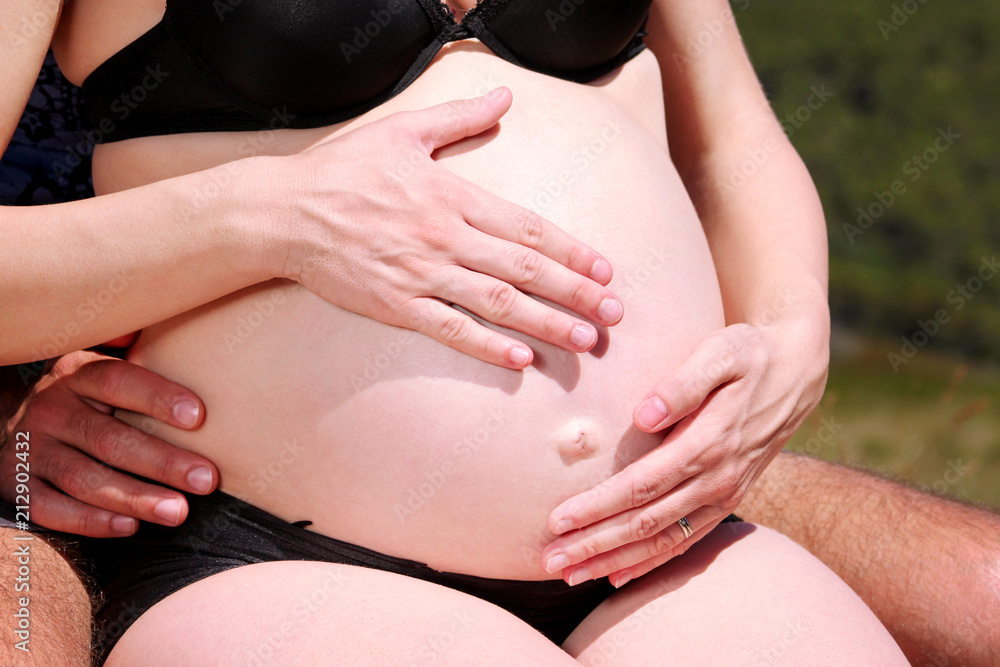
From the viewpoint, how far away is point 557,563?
870mm

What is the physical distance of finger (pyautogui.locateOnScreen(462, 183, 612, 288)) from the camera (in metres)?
0.86

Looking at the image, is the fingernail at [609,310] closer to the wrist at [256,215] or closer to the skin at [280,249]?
the skin at [280,249]

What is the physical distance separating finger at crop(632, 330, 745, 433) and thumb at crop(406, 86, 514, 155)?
1.20ft

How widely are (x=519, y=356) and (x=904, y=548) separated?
82cm

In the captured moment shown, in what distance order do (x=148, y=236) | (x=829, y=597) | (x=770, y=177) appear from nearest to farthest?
(x=148, y=236), (x=829, y=597), (x=770, y=177)

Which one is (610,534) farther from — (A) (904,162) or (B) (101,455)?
(A) (904,162)

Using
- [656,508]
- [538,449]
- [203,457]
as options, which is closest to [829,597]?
[656,508]

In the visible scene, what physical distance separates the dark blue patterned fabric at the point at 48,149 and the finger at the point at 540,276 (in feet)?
2.26

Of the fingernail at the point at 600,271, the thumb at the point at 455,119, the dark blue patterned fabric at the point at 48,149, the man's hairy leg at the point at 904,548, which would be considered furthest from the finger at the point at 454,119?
the man's hairy leg at the point at 904,548

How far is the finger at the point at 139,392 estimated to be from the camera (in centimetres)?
89

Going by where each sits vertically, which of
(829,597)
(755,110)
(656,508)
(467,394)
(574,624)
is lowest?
(574,624)

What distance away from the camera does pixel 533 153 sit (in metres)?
0.95

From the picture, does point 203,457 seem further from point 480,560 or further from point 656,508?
point 656,508

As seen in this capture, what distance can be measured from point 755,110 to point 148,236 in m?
0.97
